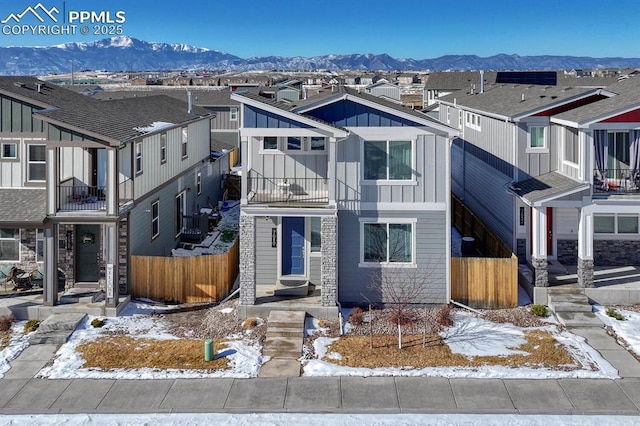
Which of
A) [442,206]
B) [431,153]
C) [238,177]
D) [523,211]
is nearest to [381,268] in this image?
[442,206]

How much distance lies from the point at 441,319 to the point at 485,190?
10.0 m

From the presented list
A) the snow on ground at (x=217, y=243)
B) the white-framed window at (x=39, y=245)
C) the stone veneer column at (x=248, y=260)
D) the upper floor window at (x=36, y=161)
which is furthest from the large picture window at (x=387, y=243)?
the white-framed window at (x=39, y=245)

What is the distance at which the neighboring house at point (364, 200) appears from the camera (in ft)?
59.8

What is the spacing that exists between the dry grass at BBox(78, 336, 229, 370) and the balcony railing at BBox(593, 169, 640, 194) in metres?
12.9

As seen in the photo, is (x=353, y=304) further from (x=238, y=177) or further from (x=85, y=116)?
(x=238, y=177)

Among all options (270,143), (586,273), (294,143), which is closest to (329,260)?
(294,143)

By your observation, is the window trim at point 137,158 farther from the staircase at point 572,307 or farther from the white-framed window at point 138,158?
the staircase at point 572,307

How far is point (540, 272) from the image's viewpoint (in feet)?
63.5

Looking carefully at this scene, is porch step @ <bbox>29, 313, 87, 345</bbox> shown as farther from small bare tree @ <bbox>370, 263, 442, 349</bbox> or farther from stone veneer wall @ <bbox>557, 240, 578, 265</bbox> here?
stone veneer wall @ <bbox>557, 240, 578, 265</bbox>

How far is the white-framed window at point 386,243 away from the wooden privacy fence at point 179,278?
4.61 m

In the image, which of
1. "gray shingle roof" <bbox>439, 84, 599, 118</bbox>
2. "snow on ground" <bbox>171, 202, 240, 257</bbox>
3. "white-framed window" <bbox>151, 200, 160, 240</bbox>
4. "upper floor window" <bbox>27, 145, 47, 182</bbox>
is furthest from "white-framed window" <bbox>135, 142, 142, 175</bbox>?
"gray shingle roof" <bbox>439, 84, 599, 118</bbox>

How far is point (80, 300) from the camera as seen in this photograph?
18.9 metres

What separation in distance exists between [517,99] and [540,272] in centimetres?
891

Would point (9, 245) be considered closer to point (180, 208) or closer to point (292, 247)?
point (180, 208)
